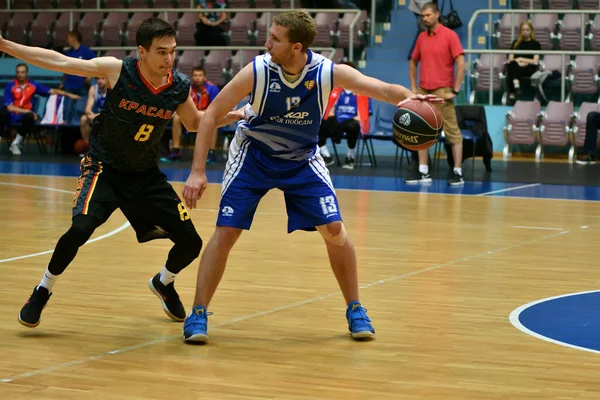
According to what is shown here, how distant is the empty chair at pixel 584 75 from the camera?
52.6 ft

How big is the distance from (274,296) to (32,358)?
1.83 meters

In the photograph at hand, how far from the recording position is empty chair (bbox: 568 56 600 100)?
16.0 metres

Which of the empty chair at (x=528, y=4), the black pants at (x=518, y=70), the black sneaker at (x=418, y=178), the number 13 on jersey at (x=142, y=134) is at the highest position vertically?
the empty chair at (x=528, y=4)

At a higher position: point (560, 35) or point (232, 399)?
point (560, 35)

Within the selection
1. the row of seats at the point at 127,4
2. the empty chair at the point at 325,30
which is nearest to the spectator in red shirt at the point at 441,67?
the empty chair at the point at 325,30

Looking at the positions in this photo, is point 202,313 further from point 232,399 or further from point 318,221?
point 232,399

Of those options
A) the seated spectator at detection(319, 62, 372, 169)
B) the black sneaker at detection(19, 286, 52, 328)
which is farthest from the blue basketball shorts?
the seated spectator at detection(319, 62, 372, 169)

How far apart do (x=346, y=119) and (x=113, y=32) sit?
6054 mm

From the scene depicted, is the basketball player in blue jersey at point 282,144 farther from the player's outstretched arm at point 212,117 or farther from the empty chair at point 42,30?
the empty chair at point 42,30

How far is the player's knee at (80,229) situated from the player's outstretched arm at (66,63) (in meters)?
0.65

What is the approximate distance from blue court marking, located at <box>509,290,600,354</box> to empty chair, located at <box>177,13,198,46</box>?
13.6 metres

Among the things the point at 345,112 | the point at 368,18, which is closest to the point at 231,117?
the point at 345,112

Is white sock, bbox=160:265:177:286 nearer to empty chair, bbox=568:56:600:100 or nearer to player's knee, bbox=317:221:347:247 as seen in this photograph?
player's knee, bbox=317:221:347:247

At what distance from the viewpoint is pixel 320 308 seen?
18.5 ft
